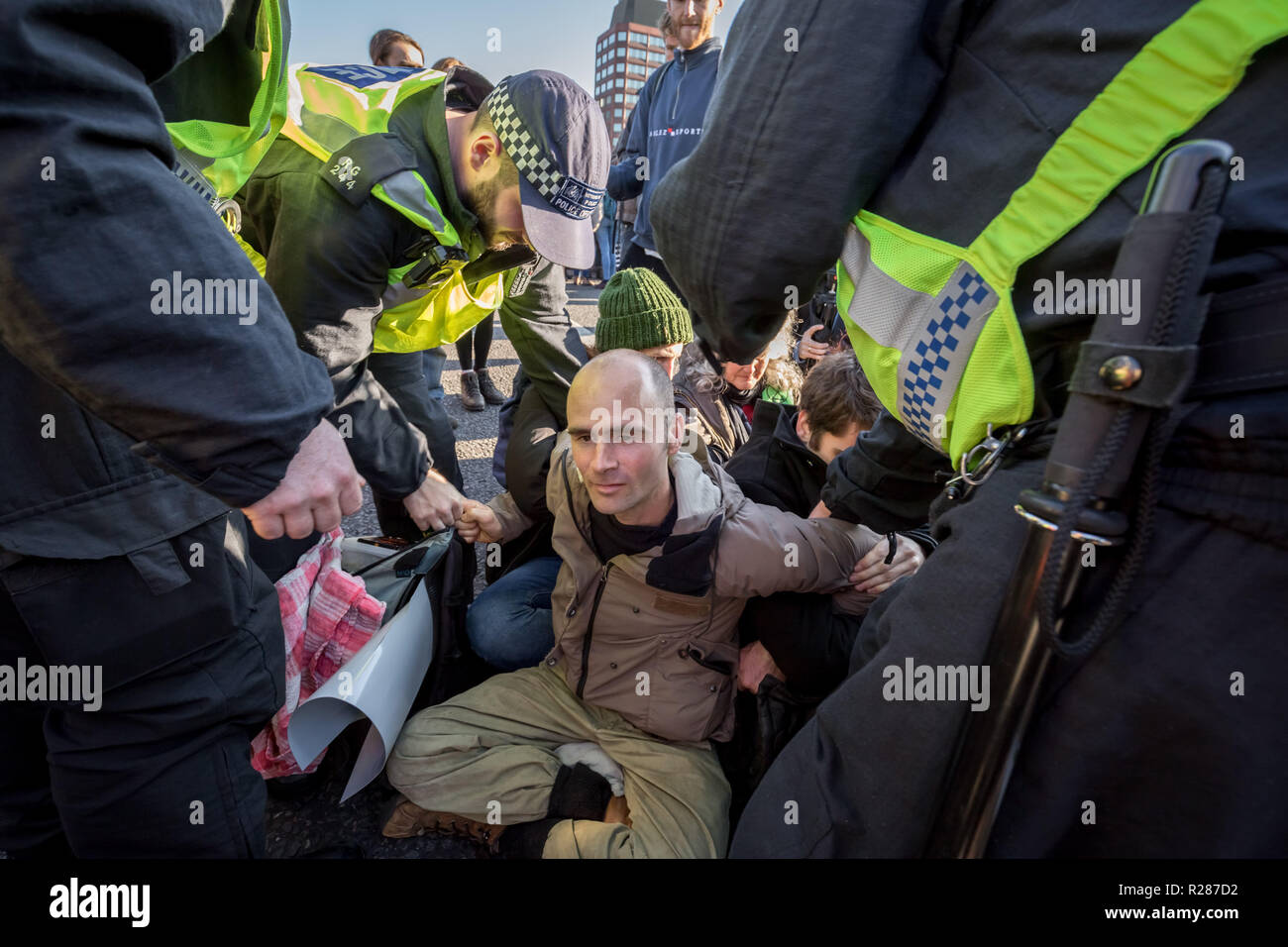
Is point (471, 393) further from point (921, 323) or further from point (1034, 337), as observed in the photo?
point (1034, 337)

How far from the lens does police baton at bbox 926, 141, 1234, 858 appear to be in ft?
1.87

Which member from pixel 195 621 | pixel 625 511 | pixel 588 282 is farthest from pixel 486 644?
pixel 588 282

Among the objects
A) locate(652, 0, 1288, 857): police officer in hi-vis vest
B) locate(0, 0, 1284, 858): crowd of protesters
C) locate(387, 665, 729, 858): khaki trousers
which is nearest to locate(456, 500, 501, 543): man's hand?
locate(0, 0, 1284, 858): crowd of protesters

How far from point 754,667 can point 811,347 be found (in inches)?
81.1

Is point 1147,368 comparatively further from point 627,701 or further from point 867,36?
point 627,701

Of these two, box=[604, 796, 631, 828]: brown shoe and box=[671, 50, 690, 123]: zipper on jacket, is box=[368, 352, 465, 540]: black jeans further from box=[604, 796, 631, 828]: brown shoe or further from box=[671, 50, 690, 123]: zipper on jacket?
box=[671, 50, 690, 123]: zipper on jacket

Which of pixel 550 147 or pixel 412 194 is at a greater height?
pixel 550 147

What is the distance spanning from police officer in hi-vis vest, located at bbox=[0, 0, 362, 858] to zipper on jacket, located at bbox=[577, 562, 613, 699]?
0.76 metres

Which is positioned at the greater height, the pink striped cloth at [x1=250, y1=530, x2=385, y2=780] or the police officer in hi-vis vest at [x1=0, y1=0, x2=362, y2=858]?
the police officer in hi-vis vest at [x1=0, y1=0, x2=362, y2=858]

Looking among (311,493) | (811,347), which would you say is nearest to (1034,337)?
(311,493)

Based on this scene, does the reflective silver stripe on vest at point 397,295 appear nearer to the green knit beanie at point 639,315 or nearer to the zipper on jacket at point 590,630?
the green knit beanie at point 639,315

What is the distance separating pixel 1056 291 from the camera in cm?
69

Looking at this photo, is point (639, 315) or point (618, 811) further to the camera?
point (639, 315)

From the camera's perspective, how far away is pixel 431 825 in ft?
5.78
